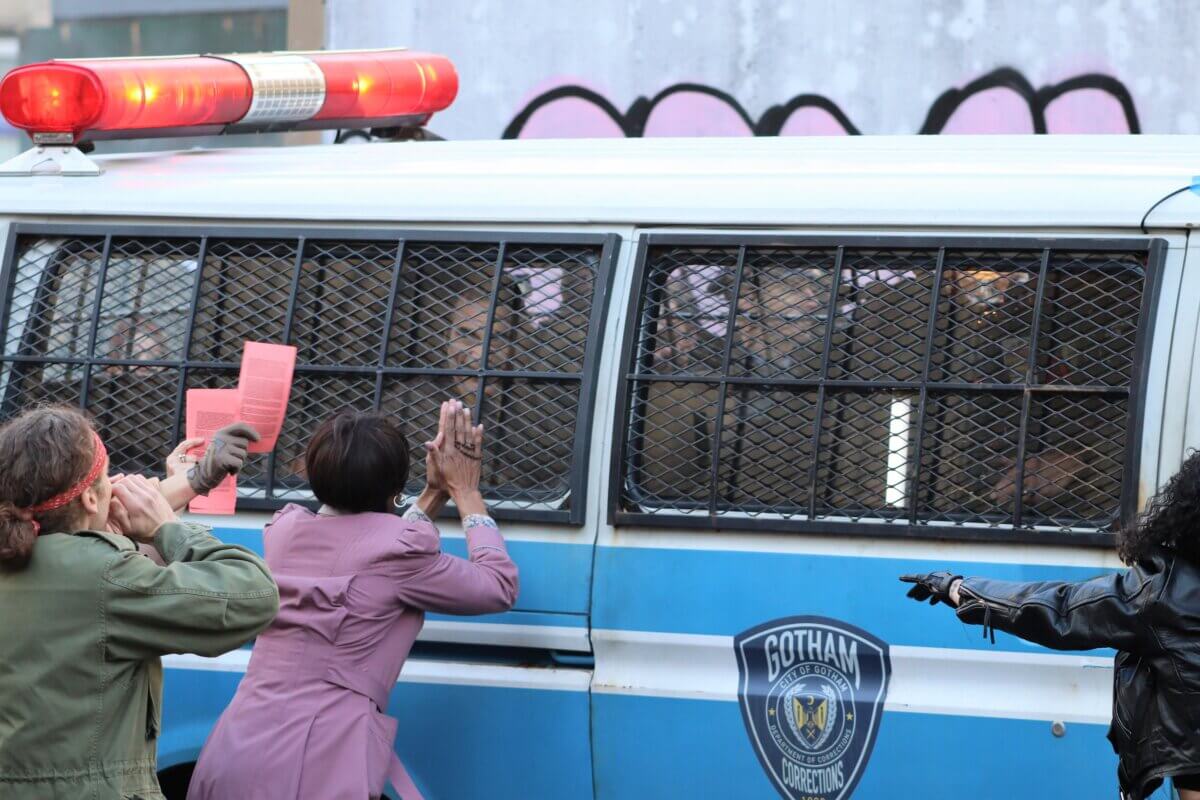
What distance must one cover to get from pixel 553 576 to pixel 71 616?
3.67 feet

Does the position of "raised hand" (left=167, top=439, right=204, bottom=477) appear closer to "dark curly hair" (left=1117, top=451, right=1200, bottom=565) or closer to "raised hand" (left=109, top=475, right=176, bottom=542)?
"raised hand" (left=109, top=475, right=176, bottom=542)

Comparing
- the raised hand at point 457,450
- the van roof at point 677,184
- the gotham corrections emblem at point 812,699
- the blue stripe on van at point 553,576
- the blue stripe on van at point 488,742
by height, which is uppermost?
the van roof at point 677,184

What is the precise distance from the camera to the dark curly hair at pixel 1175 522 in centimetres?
263

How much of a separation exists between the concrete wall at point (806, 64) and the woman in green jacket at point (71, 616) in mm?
5621

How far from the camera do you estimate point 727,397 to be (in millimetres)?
3252

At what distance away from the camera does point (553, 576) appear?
129 inches

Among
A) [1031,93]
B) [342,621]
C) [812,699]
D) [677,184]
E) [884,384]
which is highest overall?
[1031,93]

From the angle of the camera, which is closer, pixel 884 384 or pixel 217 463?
pixel 217 463

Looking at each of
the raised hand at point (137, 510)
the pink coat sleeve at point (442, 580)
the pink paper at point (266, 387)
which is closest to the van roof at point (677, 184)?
the pink paper at point (266, 387)

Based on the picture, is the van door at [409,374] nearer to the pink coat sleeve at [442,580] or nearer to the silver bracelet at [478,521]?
the silver bracelet at [478,521]

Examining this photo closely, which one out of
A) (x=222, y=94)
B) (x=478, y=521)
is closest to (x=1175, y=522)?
(x=478, y=521)

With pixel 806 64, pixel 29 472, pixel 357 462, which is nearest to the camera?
pixel 29 472

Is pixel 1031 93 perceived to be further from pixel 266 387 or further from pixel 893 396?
pixel 266 387

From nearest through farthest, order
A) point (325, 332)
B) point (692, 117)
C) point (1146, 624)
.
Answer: point (1146, 624) < point (325, 332) < point (692, 117)
